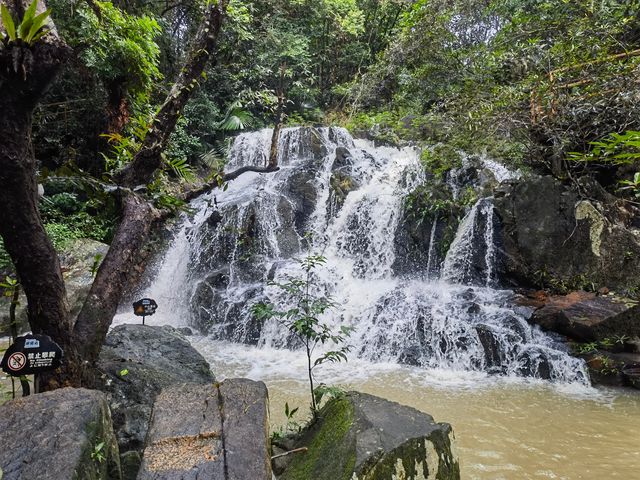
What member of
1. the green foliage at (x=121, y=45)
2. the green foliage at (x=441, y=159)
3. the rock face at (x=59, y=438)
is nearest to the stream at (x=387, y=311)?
the green foliage at (x=441, y=159)

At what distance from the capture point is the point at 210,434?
6.66ft

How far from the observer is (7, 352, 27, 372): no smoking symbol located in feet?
7.00

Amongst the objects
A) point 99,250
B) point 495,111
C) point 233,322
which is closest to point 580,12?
→ point 495,111

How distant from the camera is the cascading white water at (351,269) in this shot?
229 inches

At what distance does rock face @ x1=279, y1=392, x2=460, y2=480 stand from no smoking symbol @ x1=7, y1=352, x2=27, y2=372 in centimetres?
157

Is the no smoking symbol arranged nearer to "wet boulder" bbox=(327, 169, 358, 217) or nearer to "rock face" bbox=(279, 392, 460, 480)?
"rock face" bbox=(279, 392, 460, 480)

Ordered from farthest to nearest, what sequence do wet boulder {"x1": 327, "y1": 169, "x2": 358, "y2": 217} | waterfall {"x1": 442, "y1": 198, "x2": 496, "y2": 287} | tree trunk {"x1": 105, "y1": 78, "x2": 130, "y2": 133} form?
wet boulder {"x1": 327, "y1": 169, "x2": 358, "y2": 217}, tree trunk {"x1": 105, "y1": 78, "x2": 130, "y2": 133}, waterfall {"x1": 442, "y1": 198, "x2": 496, "y2": 287}

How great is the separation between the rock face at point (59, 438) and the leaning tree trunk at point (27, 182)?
0.55 metres

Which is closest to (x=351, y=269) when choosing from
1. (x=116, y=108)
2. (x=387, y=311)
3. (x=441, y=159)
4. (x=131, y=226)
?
(x=387, y=311)

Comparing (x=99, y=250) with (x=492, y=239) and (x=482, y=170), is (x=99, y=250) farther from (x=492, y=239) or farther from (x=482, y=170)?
(x=482, y=170)

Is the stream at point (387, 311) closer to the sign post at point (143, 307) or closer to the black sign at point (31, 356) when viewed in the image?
the sign post at point (143, 307)

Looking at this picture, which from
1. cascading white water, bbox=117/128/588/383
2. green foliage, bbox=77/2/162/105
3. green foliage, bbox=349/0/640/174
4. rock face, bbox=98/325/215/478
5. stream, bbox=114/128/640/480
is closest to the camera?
rock face, bbox=98/325/215/478

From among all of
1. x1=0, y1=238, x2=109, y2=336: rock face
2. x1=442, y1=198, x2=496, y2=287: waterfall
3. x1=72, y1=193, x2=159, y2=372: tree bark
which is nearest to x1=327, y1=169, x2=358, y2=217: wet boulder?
x1=442, y1=198, x2=496, y2=287: waterfall

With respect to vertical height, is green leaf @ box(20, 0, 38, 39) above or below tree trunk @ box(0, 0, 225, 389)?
above
